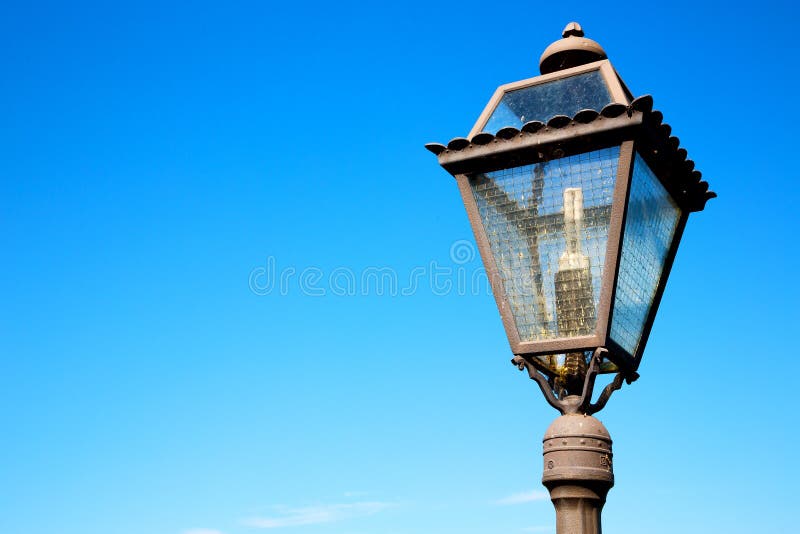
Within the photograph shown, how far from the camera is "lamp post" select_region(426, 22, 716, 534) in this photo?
15.5ft

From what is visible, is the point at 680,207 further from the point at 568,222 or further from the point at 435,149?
the point at 435,149

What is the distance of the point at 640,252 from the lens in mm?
5070

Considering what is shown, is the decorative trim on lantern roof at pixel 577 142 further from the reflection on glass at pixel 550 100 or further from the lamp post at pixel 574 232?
the reflection on glass at pixel 550 100

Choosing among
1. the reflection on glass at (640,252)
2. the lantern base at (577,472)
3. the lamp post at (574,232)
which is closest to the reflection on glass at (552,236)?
the lamp post at (574,232)

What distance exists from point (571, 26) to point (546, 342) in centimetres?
215

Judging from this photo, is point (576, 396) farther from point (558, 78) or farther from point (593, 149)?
point (558, 78)

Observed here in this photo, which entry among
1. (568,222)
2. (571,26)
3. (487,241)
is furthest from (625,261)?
(571,26)

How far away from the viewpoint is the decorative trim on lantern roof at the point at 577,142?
15.4 feet

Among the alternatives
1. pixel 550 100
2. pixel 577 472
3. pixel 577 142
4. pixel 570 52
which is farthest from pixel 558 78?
pixel 577 472

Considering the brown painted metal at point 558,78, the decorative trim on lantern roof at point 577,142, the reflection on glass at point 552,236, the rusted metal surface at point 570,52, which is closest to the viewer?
the decorative trim on lantern roof at point 577,142

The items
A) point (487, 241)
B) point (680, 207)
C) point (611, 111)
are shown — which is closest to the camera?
point (611, 111)

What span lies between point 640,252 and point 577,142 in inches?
28.2

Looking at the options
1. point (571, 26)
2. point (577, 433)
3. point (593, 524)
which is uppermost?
point (571, 26)

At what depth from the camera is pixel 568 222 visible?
4918 millimetres
